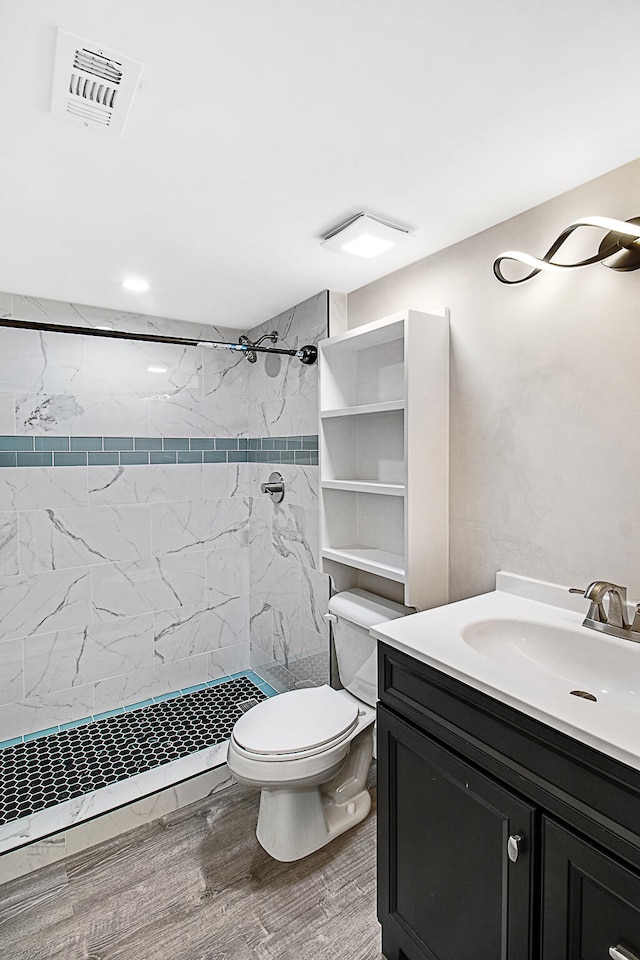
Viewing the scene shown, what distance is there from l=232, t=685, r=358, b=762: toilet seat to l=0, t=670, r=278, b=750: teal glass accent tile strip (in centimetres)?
99

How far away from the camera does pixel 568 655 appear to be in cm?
141

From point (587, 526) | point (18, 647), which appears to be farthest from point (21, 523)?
point (587, 526)

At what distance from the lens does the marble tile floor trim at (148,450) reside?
256 centimetres

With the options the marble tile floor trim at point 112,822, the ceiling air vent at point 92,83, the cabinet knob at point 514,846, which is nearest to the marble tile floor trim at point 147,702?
the marble tile floor trim at point 112,822

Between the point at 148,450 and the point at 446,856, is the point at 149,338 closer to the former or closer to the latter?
the point at 148,450

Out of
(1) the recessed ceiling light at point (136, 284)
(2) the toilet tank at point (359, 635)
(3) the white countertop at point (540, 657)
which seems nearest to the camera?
(3) the white countertop at point (540, 657)

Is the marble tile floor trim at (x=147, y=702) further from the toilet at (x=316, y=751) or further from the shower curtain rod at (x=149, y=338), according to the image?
the shower curtain rod at (x=149, y=338)

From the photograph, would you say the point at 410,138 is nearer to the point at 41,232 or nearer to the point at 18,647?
the point at 41,232

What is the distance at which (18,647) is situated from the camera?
8.39ft

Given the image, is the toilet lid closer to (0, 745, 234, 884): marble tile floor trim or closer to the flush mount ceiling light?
(0, 745, 234, 884): marble tile floor trim

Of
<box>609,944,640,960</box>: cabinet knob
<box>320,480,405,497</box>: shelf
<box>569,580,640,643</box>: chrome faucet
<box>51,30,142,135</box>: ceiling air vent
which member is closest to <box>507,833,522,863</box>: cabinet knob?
<box>609,944,640,960</box>: cabinet knob

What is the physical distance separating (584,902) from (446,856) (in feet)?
1.18

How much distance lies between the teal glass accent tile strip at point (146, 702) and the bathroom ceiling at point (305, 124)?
7.34 feet

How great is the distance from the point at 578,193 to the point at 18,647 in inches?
118
